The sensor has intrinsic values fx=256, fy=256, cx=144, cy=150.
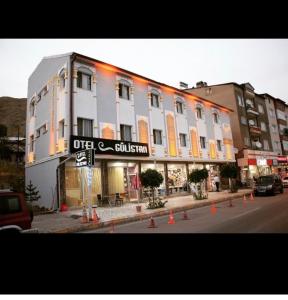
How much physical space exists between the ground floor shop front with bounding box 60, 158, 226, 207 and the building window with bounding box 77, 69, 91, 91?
5.79 m

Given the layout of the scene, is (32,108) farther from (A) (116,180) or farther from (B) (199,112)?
(B) (199,112)

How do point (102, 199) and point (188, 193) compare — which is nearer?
point (102, 199)

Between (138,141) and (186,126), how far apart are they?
7733mm

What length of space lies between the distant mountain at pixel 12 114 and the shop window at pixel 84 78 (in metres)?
67.5

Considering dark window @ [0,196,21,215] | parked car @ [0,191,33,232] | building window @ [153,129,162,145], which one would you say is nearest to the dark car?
building window @ [153,129,162,145]

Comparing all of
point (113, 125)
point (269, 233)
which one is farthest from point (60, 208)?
point (269, 233)

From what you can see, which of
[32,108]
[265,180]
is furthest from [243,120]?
[32,108]

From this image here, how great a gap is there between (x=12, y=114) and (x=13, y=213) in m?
96.3

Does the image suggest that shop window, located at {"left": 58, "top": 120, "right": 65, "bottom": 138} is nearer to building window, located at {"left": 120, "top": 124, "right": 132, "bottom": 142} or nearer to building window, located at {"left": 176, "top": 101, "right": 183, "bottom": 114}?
building window, located at {"left": 120, "top": 124, "right": 132, "bottom": 142}

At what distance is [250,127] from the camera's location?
40094mm

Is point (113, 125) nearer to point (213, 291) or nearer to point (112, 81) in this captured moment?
point (112, 81)

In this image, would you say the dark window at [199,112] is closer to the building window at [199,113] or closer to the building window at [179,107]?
the building window at [199,113]

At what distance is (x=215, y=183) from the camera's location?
28.8 meters
